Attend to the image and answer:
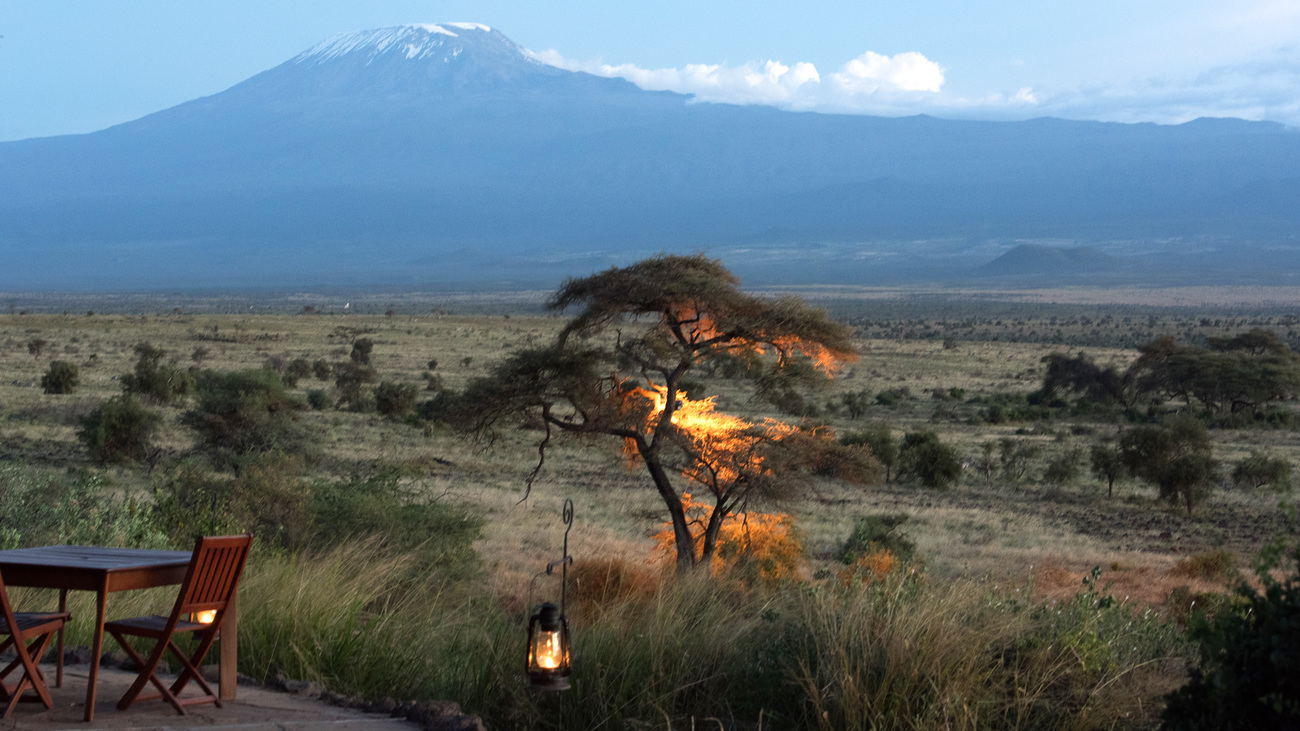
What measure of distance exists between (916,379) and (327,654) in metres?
52.8

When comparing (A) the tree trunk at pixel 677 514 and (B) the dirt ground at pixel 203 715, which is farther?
(A) the tree trunk at pixel 677 514

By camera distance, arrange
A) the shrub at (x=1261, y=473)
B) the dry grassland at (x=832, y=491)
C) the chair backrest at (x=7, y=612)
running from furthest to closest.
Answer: the shrub at (x=1261, y=473) → the dry grassland at (x=832, y=491) → the chair backrest at (x=7, y=612)

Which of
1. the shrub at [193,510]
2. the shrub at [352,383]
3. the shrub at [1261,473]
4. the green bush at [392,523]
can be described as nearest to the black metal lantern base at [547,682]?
the shrub at [193,510]

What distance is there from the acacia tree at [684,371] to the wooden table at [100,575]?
28.5 ft

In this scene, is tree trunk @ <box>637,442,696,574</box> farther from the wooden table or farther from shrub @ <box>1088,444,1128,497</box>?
shrub @ <box>1088,444,1128,497</box>

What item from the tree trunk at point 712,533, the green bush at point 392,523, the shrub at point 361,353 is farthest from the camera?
the shrub at point 361,353

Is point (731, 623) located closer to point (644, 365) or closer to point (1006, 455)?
point (644, 365)

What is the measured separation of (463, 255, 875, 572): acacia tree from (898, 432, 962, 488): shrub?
14.7m

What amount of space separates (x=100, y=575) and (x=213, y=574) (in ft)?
1.73

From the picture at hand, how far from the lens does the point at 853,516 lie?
960 inches

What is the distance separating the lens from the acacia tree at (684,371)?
560 inches

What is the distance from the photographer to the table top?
212 inches

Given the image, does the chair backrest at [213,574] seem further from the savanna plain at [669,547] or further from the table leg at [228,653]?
the savanna plain at [669,547]

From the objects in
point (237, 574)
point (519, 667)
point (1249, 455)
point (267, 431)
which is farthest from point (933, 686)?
point (1249, 455)
